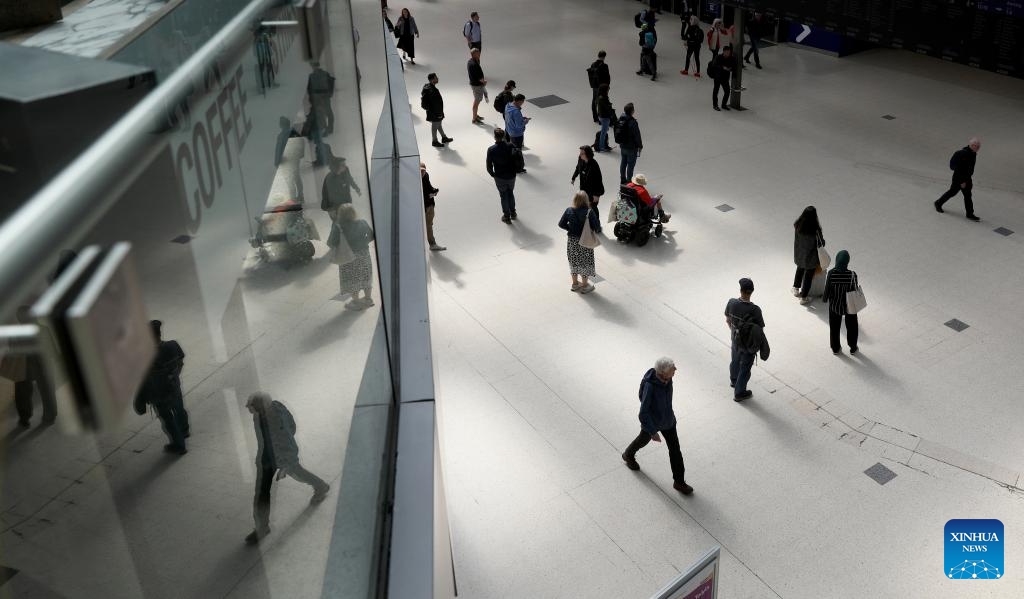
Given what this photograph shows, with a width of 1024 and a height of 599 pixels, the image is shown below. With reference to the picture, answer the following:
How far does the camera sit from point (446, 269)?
38.3 feet

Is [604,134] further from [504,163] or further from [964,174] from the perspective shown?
[964,174]

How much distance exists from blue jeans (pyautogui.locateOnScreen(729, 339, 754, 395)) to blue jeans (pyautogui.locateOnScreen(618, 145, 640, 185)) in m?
5.38

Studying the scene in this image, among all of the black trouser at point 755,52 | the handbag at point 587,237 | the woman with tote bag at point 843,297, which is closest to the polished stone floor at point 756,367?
the woman with tote bag at point 843,297

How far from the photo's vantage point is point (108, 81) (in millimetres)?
771

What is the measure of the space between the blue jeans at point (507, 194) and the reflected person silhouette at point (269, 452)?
11062 millimetres

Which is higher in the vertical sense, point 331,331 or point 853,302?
point 331,331

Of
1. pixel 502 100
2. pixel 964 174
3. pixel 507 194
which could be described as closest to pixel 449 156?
pixel 502 100

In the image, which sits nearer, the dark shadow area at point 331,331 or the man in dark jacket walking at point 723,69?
the dark shadow area at point 331,331

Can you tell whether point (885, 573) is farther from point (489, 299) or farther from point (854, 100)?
point (854, 100)

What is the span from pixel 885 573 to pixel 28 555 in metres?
7.18

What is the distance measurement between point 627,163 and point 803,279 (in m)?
4.24

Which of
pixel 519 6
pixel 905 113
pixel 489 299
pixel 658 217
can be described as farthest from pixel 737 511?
pixel 519 6

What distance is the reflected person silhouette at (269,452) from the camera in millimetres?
1236

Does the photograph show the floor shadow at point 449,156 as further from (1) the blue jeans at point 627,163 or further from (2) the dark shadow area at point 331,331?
(2) the dark shadow area at point 331,331
